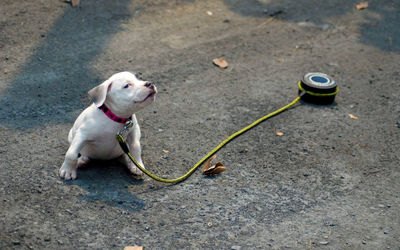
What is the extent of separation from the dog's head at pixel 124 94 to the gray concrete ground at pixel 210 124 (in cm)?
65

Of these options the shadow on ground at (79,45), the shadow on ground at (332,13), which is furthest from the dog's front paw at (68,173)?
the shadow on ground at (332,13)

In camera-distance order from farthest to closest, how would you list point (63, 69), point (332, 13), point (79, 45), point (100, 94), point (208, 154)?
point (332, 13) → point (79, 45) → point (63, 69) → point (208, 154) → point (100, 94)

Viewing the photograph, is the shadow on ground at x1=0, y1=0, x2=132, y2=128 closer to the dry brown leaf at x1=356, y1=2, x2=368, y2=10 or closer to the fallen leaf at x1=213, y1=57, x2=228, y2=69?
the fallen leaf at x1=213, y1=57, x2=228, y2=69

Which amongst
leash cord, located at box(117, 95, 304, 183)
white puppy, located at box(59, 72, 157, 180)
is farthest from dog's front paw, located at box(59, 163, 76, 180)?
leash cord, located at box(117, 95, 304, 183)

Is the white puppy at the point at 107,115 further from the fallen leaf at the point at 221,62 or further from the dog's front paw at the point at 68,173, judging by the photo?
the fallen leaf at the point at 221,62

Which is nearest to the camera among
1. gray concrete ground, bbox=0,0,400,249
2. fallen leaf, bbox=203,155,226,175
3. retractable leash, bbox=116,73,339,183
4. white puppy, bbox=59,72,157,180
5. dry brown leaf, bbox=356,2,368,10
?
gray concrete ground, bbox=0,0,400,249

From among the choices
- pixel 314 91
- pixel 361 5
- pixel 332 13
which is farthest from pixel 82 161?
pixel 361 5

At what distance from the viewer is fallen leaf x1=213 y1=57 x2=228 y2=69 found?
250 inches

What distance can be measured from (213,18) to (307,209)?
4.01 m

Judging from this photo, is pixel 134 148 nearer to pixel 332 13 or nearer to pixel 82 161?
pixel 82 161

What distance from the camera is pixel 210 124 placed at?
521cm

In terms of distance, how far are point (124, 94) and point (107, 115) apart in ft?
0.75

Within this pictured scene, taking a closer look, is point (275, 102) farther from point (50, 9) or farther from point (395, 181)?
point (50, 9)

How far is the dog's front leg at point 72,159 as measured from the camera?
400 centimetres
